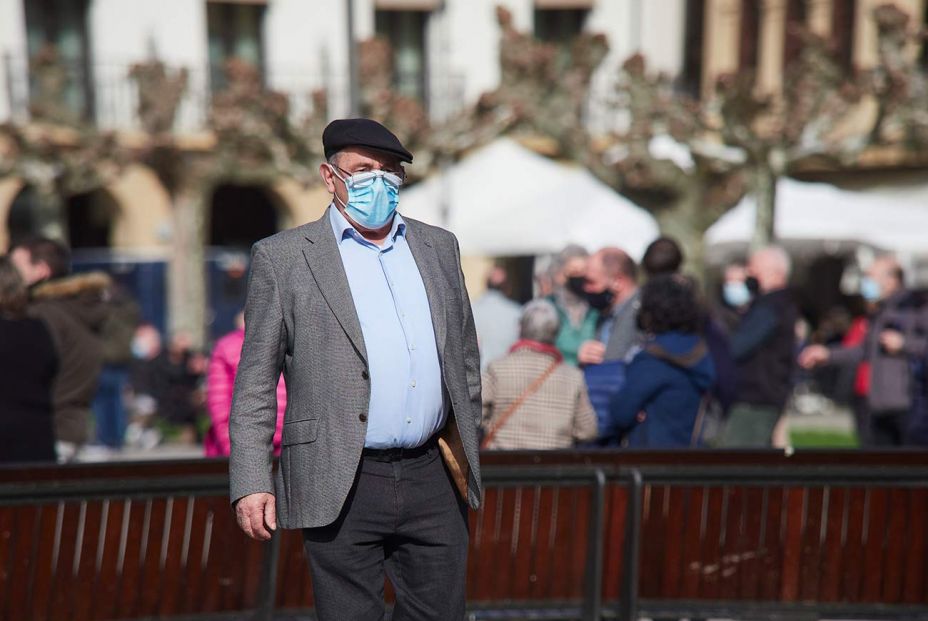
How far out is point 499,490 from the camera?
20.4 feet

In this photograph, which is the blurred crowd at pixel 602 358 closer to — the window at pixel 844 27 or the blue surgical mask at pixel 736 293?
the blue surgical mask at pixel 736 293

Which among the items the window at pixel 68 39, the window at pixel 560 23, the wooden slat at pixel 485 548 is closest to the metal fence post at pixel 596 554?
the wooden slat at pixel 485 548

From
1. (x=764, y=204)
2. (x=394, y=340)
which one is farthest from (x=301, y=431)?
(x=764, y=204)

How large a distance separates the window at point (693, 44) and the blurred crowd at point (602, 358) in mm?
20916

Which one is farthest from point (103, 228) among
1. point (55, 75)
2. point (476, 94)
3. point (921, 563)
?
point (921, 563)

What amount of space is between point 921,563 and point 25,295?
4.41 meters

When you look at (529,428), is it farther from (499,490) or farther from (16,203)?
(16,203)

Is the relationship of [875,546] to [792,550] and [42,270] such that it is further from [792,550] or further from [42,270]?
[42,270]

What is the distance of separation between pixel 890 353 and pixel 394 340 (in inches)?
237

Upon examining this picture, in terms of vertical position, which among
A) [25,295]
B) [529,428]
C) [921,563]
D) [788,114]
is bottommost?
[921,563]

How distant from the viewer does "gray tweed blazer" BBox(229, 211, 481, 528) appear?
12.9 feet

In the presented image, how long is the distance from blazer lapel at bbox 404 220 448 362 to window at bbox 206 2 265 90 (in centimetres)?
2386

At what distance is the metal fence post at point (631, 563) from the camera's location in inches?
243

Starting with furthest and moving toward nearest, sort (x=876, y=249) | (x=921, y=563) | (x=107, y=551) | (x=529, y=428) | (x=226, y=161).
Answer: (x=226, y=161) → (x=876, y=249) → (x=529, y=428) → (x=921, y=563) → (x=107, y=551)
